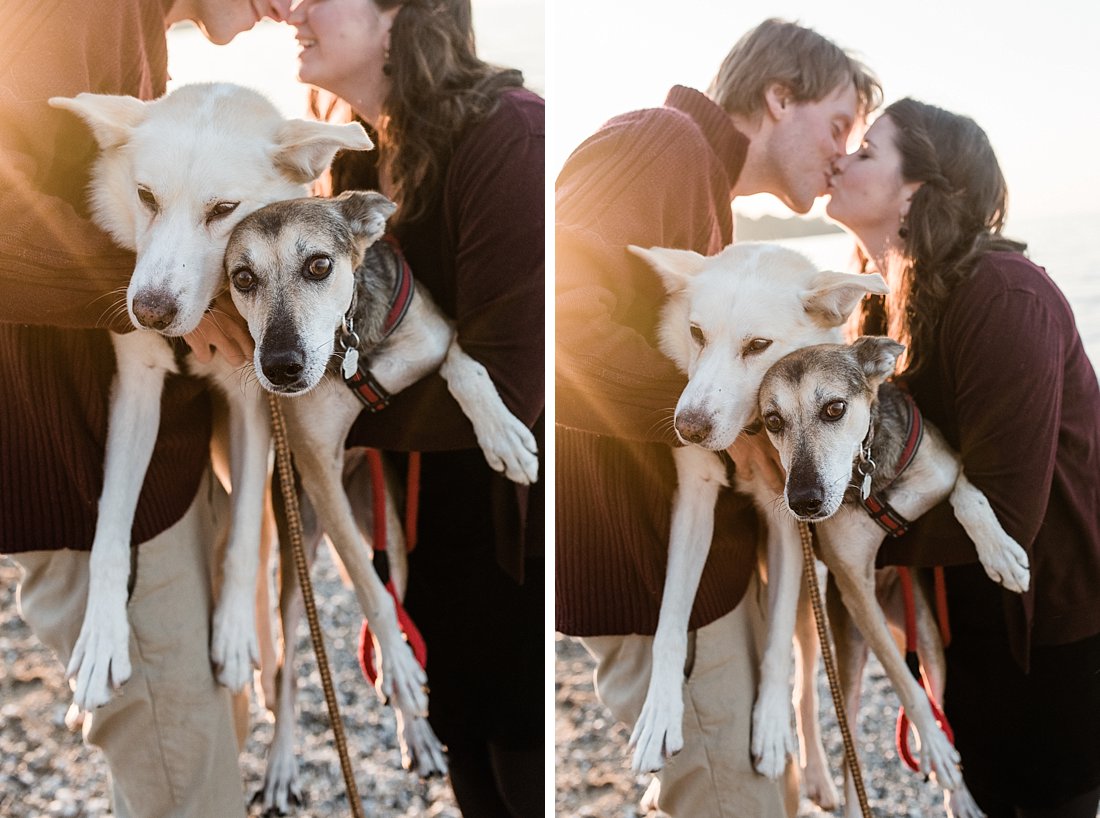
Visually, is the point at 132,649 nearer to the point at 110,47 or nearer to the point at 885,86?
the point at 110,47

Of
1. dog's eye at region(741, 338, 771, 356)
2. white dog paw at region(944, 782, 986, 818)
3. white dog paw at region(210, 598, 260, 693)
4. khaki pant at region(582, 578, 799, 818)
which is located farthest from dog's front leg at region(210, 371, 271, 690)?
white dog paw at region(944, 782, 986, 818)

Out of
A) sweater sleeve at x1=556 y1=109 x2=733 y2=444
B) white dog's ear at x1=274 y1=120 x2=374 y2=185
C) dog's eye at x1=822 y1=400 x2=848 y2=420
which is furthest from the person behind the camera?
sweater sleeve at x1=556 y1=109 x2=733 y2=444

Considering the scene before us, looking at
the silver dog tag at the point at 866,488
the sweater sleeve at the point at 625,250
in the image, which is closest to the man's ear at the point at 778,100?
the sweater sleeve at the point at 625,250

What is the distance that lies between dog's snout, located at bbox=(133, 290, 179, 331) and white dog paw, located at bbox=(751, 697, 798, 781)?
1.30 meters

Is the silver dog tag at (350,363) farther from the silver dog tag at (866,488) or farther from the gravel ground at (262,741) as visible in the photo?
the silver dog tag at (866,488)

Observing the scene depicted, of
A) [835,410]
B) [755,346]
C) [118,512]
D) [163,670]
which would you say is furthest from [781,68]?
[163,670]

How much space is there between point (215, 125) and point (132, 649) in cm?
91

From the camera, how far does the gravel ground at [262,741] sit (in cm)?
180

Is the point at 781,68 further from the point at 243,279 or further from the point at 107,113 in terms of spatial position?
the point at 107,113

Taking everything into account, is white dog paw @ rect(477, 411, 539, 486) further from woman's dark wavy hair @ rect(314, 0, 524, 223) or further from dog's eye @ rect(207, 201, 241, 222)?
dog's eye @ rect(207, 201, 241, 222)

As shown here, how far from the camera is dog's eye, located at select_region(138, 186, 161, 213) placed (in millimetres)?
1696

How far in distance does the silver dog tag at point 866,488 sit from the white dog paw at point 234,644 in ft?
3.74

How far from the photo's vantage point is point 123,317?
1.72 m

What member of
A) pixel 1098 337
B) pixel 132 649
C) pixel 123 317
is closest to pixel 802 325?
pixel 1098 337
